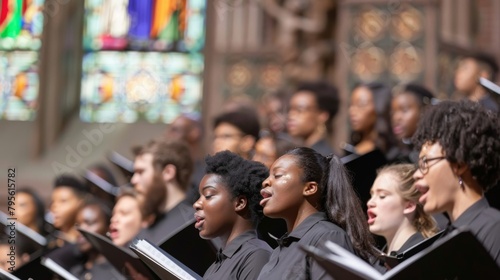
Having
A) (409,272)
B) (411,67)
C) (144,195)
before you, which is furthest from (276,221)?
(411,67)

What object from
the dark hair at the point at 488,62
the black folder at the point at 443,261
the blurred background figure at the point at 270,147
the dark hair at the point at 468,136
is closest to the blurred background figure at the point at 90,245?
the blurred background figure at the point at 270,147

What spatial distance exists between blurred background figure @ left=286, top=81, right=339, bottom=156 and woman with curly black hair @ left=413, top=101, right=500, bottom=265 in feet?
7.30

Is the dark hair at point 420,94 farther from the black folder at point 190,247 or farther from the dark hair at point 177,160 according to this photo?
the black folder at point 190,247

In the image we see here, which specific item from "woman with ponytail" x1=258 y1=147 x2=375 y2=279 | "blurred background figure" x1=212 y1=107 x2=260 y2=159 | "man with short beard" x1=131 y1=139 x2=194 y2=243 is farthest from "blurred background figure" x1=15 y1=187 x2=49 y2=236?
"woman with ponytail" x1=258 y1=147 x2=375 y2=279

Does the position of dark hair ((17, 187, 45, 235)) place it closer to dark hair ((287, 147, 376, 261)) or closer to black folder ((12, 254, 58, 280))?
black folder ((12, 254, 58, 280))

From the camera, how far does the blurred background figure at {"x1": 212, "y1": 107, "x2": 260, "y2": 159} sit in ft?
19.6

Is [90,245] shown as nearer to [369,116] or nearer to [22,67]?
[369,116]

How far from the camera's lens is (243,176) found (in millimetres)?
3924

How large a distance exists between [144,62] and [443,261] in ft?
26.2

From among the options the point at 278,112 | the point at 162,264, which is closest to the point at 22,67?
the point at 278,112

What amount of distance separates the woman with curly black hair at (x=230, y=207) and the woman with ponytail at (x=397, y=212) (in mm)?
495

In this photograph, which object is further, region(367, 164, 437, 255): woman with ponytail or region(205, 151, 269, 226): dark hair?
region(367, 164, 437, 255): woman with ponytail

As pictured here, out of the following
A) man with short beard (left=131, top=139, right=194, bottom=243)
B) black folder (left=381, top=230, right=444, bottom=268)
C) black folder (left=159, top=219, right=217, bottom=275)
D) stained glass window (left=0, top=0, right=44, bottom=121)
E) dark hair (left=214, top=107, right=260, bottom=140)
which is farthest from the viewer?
stained glass window (left=0, top=0, right=44, bottom=121)

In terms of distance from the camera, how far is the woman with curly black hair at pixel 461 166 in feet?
11.7
